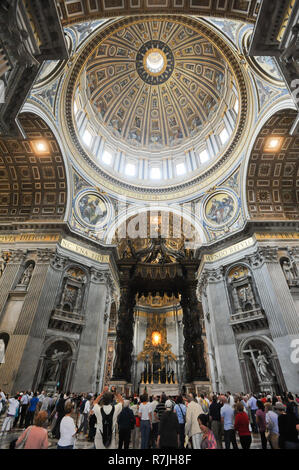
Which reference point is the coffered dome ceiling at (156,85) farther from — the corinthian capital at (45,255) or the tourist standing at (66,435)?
the tourist standing at (66,435)

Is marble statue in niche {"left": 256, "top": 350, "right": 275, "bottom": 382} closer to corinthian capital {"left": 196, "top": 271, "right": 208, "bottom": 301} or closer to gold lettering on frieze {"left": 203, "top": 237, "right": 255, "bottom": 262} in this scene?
corinthian capital {"left": 196, "top": 271, "right": 208, "bottom": 301}

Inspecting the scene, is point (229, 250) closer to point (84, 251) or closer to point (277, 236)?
point (277, 236)

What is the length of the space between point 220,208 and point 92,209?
10.6m

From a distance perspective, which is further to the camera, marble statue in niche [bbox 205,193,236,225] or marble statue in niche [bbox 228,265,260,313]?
marble statue in niche [bbox 205,193,236,225]

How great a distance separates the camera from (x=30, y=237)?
15.8 meters

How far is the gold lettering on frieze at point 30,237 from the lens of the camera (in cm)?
1570

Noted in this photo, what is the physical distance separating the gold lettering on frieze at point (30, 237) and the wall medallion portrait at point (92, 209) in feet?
9.40

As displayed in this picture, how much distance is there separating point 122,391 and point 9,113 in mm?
10040

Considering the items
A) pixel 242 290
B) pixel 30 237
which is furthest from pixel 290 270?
pixel 30 237

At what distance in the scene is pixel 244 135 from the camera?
17.2 meters

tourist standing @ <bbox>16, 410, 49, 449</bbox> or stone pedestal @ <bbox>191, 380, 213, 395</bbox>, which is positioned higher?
stone pedestal @ <bbox>191, 380, 213, 395</bbox>

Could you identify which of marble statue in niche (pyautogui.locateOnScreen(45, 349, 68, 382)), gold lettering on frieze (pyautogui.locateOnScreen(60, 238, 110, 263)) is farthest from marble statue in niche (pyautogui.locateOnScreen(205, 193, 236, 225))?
marble statue in niche (pyautogui.locateOnScreen(45, 349, 68, 382))

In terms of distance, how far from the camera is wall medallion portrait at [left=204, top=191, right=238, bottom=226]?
18.5 m

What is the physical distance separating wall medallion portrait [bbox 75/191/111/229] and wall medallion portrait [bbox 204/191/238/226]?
28.3 feet
